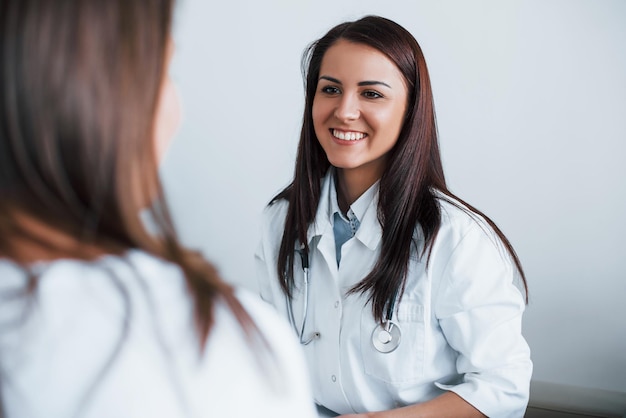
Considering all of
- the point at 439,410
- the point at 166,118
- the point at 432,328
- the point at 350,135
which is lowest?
the point at 439,410

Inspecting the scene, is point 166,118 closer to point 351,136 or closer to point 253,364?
point 253,364

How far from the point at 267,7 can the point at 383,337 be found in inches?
46.7

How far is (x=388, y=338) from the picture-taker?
49.3 inches

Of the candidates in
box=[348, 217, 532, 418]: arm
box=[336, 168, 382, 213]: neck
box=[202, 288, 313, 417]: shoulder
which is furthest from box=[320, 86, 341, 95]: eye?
box=[202, 288, 313, 417]: shoulder

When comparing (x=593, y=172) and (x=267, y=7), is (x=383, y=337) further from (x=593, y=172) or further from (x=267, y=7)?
(x=267, y=7)

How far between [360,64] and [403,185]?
0.26 meters

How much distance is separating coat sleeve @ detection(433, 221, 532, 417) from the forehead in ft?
1.14

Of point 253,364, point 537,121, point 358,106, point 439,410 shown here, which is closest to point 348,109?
point 358,106

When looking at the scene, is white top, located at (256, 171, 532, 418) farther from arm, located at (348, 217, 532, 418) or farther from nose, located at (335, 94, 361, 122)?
nose, located at (335, 94, 361, 122)

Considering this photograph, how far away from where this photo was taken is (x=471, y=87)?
72.6 inches

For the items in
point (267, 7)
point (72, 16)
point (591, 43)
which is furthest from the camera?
point (267, 7)

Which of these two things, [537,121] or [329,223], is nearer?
[329,223]

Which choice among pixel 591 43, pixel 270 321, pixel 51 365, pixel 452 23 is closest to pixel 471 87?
pixel 452 23

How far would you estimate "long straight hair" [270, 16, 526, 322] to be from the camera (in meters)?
1.27
